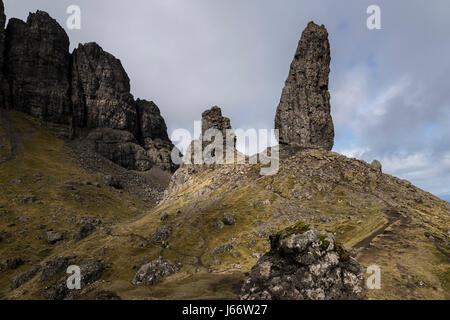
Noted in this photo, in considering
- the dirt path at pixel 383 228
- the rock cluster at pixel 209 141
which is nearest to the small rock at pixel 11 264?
the rock cluster at pixel 209 141

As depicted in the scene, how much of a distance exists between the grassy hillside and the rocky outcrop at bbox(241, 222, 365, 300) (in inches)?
206

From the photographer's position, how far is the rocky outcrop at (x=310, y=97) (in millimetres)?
149500

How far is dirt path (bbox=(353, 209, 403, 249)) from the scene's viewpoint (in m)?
59.1

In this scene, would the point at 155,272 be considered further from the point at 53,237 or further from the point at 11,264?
the point at 53,237

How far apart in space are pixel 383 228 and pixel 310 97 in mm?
102217

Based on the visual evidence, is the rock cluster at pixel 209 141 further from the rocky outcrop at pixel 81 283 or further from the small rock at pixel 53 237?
the rocky outcrop at pixel 81 283

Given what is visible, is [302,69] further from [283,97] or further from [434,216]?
[434,216]

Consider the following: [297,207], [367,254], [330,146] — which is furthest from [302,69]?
[367,254]

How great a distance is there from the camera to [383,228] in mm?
69000

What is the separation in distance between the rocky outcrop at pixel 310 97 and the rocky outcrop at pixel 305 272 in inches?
→ 4687

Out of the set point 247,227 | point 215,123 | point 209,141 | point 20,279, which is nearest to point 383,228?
point 247,227

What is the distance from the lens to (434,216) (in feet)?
298
